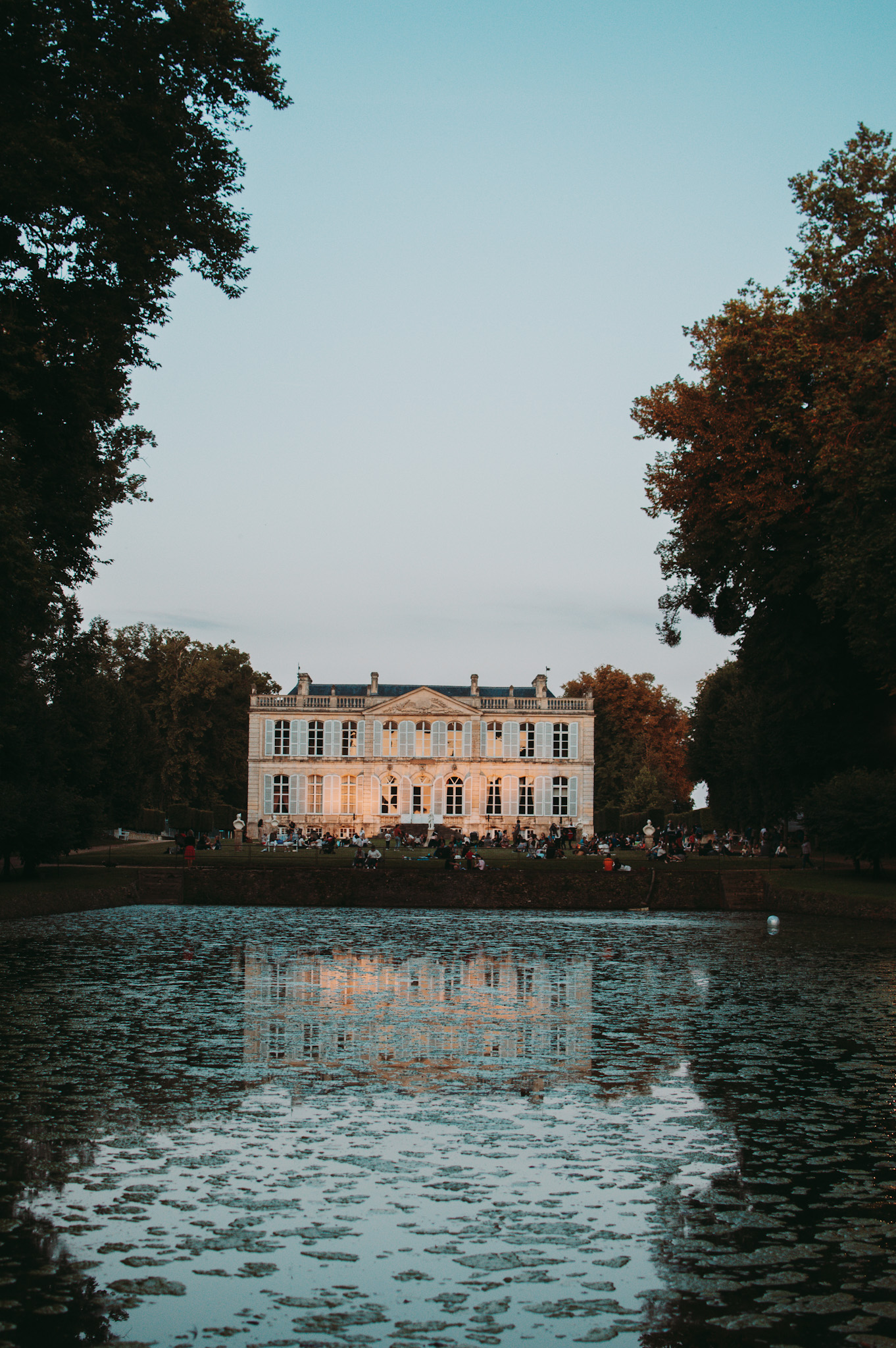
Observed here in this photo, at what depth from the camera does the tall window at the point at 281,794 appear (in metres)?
68.9

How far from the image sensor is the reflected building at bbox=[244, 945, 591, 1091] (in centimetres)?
793

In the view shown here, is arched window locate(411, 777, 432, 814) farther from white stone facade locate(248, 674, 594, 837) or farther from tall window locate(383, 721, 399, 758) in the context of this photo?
tall window locate(383, 721, 399, 758)

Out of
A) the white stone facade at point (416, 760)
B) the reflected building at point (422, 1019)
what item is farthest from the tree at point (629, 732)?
the reflected building at point (422, 1019)

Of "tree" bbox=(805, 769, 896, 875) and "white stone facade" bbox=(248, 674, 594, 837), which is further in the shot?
"white stone facade" bbox=(248, 674, 594, 837)

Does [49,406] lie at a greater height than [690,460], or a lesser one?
lesser

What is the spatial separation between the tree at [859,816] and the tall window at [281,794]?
1817 inches

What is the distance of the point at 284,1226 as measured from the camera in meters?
4.74

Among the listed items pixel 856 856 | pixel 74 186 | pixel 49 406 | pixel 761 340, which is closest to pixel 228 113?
pixel 74 186

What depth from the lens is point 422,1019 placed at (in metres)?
9.95

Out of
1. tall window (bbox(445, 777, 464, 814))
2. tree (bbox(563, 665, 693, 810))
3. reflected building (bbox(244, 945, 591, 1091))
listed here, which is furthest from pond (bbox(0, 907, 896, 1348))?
tree (bbox(563, 665, 693, 810))

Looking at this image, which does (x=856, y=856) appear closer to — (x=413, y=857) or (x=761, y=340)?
(x=761, y=340)

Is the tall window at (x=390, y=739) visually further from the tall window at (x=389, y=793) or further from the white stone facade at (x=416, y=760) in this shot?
the tall window at (x=389, y=793)

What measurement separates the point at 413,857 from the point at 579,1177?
35275 millimetres

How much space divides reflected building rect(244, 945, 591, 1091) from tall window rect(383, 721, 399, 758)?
54.3 meters
